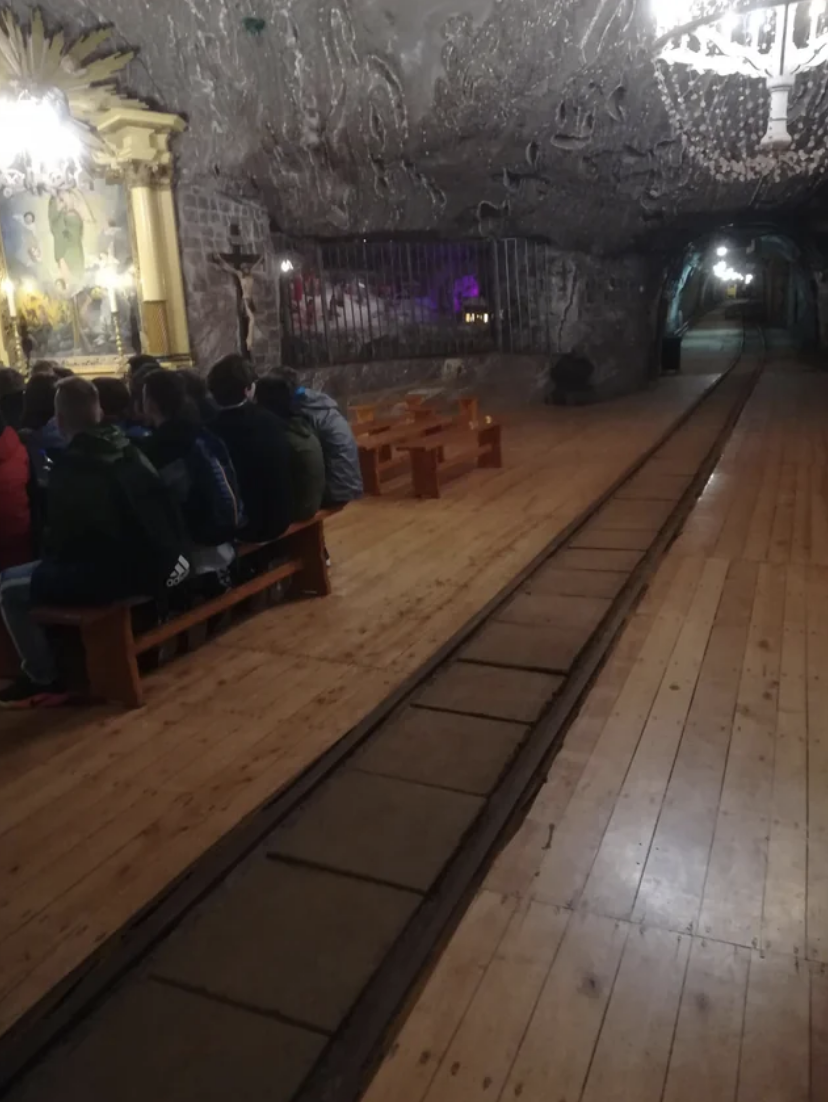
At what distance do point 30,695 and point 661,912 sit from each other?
8.90ft

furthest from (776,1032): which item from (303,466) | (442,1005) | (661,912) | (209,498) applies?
(303,466)

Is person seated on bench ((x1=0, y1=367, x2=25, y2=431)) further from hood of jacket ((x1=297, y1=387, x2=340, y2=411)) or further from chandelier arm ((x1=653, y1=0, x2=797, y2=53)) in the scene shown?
chandelier arm ((x1=653, y1=0, x2=797, y2=53))

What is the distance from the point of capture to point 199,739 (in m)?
3.22

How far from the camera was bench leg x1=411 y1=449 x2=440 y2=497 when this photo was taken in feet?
23.3

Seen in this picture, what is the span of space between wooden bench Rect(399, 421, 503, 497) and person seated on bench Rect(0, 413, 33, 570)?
373cm

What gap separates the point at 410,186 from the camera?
1209 centimetres

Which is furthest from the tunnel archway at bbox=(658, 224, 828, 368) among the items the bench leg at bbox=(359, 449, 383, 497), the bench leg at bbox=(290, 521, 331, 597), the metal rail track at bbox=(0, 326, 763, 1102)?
the metal rail track at bbox=(0, 326, 763, 1102)

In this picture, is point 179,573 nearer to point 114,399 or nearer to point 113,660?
point 113,660

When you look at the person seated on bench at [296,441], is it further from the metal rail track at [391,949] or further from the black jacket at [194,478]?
the metal rail track at [391,949]

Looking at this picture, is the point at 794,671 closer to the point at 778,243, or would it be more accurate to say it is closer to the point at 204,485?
the point at 204,485

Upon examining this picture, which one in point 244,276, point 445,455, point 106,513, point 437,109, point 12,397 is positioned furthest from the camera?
point 244,276

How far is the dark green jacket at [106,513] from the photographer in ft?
11.0

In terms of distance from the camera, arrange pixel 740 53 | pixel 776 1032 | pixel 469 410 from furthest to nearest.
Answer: pixel 469 410, pixel 740 53, pixel 776 1032

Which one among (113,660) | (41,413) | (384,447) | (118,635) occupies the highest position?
(41,413)
